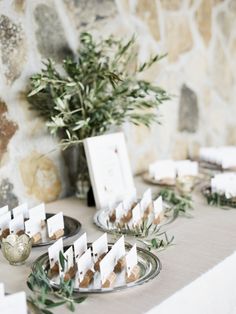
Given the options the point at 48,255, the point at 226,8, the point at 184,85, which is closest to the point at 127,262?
the point at 48,255

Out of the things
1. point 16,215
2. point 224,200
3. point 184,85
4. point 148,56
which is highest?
point 148,56

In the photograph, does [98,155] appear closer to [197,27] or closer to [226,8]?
[197,27]

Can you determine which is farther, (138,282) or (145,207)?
(145,207)

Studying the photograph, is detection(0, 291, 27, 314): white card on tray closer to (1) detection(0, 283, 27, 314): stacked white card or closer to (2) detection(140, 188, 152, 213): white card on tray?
(1) detection(0, 283, 27, 314): stacked white card

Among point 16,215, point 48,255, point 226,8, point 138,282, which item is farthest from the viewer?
point 226,8

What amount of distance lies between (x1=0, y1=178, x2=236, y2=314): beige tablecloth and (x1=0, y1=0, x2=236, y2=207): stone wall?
0.17m

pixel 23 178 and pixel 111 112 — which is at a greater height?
pixel 111 112

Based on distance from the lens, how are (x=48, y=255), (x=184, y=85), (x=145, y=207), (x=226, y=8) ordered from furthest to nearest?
1. (x=226, y=8)
2. (x=184, y=85)
3. (x=145, y=207)
4. (x=48, y=255)

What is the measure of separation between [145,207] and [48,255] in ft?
1.28

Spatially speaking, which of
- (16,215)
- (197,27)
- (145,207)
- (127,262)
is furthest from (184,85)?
(127,262)

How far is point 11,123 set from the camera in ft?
4.49

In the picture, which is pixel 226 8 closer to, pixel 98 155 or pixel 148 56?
pixel 148 56

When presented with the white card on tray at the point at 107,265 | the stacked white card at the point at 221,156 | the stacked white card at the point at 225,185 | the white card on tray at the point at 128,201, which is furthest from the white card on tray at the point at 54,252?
the stacked white card at the point at 221,156

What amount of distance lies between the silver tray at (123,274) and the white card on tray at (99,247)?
2.1 inches
